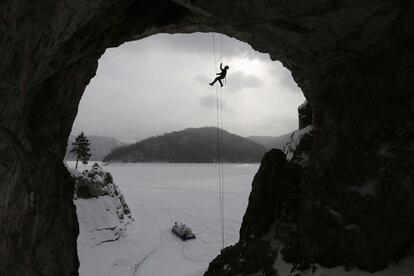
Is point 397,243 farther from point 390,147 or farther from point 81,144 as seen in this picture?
point 81,144

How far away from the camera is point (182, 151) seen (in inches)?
6545

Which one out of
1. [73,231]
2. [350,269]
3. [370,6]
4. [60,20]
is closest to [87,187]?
[73,231]

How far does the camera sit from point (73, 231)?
1275cm

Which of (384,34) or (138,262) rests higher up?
(384,34)

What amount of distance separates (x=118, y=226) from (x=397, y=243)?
28.0 metres

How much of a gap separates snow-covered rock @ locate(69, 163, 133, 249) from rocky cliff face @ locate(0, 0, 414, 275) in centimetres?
1773

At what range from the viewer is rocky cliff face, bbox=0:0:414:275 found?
7207 millimetres

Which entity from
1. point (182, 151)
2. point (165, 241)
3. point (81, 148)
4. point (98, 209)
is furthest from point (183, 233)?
point (182, 151)

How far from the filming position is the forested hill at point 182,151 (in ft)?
525

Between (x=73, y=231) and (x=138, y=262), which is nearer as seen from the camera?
(x=73, y=231)

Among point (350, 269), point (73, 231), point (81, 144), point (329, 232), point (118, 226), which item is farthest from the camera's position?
point (81, 144)

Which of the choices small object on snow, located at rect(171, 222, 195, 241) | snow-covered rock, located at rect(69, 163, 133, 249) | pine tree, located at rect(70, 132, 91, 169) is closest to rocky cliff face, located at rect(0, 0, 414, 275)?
snow-covered rock, located at rect(69, 163, 133, 249)

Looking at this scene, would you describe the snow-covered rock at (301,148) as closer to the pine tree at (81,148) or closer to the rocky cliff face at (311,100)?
the rocky cliff face at (311,100)

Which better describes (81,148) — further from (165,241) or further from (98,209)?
(165,241)
